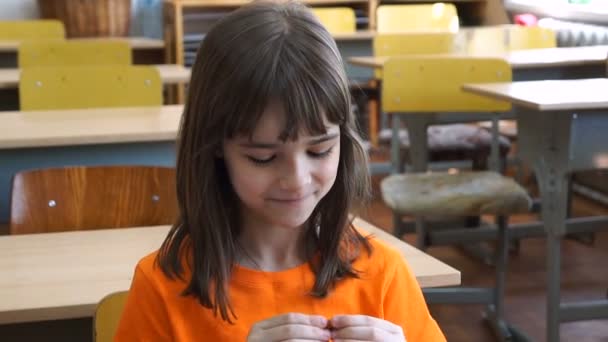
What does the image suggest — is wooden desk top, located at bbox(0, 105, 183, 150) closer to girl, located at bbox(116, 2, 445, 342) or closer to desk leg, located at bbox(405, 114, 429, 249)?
desk leg, located at bbox(405, 114, 429, 249)

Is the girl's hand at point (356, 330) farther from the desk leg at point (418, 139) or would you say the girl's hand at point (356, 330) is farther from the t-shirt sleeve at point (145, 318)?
the desk leg at point (418, 139)

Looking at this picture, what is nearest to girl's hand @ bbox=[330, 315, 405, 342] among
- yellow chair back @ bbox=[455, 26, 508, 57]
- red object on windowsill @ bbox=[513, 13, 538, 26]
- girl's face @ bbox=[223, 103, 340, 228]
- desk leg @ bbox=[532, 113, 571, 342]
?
girl's face @ bbox=[223, 103, 340, 228]

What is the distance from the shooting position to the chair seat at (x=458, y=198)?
2.90 m

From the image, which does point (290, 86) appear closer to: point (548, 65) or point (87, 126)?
point (87, 126)

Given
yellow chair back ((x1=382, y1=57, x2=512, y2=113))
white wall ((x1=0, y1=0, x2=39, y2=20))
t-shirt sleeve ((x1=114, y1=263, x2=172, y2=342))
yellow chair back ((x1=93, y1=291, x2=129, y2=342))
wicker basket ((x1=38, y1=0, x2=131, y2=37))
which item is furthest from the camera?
white wall ((x1=0, y1=0, x2=39, y2=20))

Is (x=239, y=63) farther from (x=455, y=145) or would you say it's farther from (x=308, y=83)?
(x=455, y=145)

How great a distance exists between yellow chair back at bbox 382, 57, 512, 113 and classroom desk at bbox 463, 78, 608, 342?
55 cm

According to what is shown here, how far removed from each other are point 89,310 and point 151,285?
296 mm

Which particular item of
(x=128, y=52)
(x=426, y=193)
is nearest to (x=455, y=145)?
(x=426, y=193)

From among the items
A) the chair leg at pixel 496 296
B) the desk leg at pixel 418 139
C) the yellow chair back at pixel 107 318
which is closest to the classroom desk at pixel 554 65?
the desk leg at pixel 418 139

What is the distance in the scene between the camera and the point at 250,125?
102 cm

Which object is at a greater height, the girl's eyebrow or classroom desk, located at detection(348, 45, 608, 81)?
the girl's eyebrow

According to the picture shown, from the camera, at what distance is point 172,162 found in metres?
2.56

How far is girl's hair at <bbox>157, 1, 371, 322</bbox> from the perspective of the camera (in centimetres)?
102
